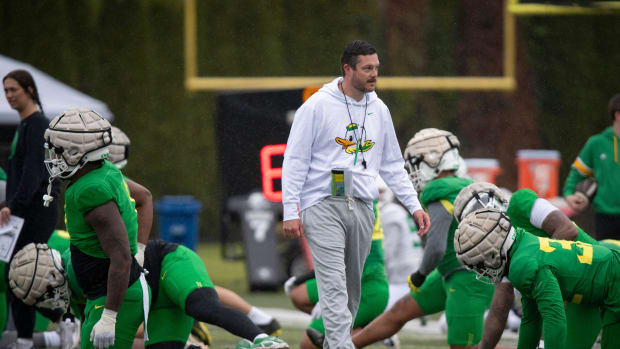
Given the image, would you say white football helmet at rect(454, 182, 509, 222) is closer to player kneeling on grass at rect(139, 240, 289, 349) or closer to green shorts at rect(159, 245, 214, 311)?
player kneeling on grass at rect(139, 240, 289, 349)

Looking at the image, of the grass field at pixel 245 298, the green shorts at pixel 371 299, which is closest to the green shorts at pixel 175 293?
the green shorts at pixel 371 299

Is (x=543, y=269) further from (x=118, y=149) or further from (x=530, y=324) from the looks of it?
(x=118, y=149)

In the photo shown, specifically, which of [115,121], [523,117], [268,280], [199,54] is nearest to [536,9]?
[268,280]

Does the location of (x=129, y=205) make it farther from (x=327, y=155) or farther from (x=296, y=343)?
(x=296, y=343)

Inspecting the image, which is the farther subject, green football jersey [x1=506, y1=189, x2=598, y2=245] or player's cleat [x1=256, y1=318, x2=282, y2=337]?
player's cleat [x1=256, y1=318, x2=282, y2=337]

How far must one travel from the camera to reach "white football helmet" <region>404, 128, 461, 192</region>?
23.3 ft

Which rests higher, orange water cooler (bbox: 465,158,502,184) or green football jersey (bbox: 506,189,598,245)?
green football jersey (bbox: 506,189,598,245)

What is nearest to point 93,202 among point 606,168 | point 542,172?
point 606,168

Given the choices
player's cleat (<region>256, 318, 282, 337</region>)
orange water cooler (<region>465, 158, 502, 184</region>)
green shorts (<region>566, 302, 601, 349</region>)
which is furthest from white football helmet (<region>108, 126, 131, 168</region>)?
orange water cooler (<region>465, 158, 502, 184</region>)

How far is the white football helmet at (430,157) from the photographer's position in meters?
7.10

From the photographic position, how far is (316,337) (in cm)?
717

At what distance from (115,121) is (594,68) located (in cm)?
847

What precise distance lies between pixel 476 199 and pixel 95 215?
7.22 ft

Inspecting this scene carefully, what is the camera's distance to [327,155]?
631 cm
